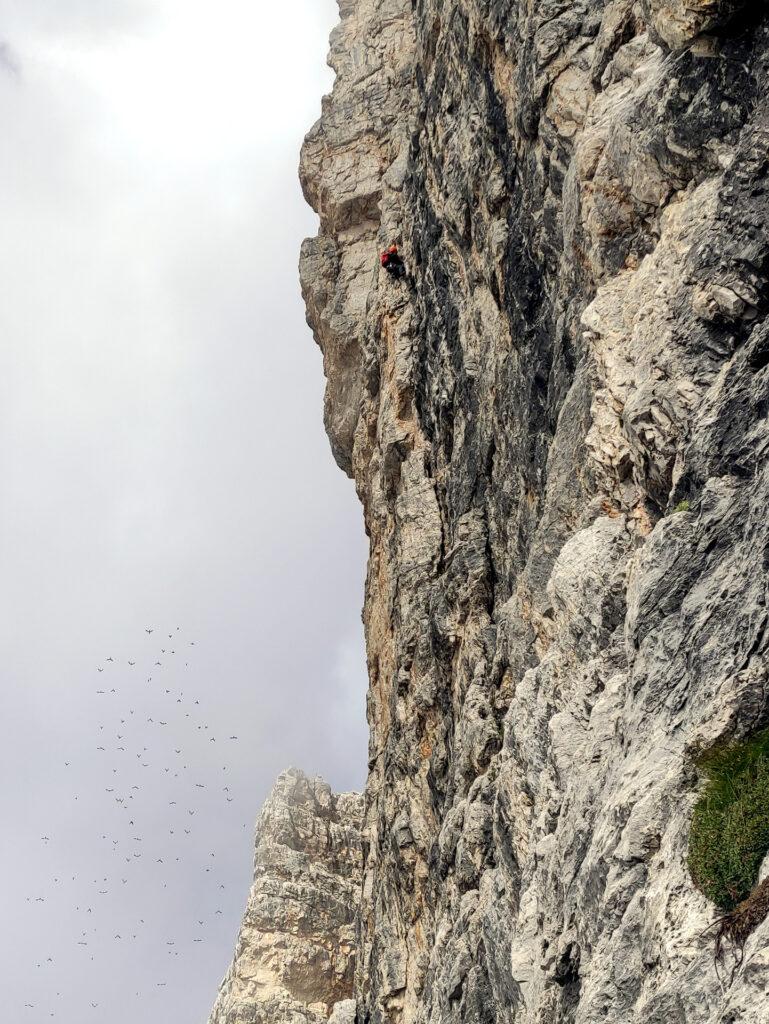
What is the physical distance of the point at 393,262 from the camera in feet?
128

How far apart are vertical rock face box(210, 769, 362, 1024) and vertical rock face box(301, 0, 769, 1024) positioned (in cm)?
1941

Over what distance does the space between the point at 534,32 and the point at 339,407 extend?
95.1ft

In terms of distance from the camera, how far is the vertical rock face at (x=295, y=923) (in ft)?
Answer: 193

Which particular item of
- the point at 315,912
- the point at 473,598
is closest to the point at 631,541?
the point at 473,598

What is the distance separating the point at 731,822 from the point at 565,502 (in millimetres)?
11030

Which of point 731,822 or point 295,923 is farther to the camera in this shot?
point 295,923

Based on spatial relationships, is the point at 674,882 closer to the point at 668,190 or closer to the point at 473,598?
the point at 668,190

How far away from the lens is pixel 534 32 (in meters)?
24.0

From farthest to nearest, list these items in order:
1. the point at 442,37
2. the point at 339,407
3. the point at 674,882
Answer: the point at 339,407
the point at 442,37
the point at 674,882

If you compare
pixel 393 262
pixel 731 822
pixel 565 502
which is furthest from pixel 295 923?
pixel 731 822

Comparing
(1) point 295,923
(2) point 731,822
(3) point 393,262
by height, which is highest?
(3) point 393,262

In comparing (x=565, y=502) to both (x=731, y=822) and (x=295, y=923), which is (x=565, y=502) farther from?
(x=295, y=923)

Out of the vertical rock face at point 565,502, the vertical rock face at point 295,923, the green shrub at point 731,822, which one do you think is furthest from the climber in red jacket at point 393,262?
the vertical rock face at point 295,923

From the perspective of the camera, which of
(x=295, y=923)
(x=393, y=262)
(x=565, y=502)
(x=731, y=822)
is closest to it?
(x=731, y=822)
